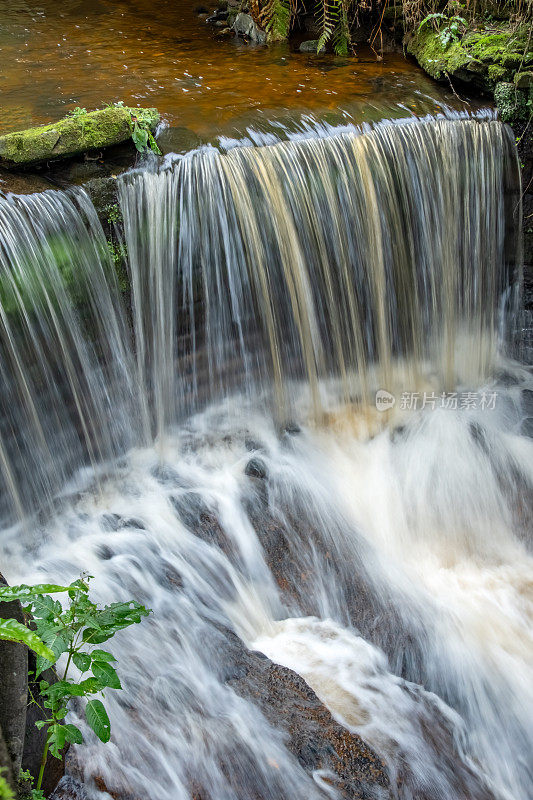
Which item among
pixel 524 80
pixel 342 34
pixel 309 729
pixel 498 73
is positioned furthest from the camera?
pixel 342 34

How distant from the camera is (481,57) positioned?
5.79 m

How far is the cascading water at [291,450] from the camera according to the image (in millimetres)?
3406

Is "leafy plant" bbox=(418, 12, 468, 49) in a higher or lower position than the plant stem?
higher

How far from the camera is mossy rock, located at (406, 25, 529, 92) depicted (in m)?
5.74

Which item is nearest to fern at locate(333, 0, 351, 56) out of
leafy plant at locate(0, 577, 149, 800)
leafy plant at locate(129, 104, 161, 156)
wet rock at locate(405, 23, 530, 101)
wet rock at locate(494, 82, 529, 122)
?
wet rock at locate(405, 23, 530, 101)

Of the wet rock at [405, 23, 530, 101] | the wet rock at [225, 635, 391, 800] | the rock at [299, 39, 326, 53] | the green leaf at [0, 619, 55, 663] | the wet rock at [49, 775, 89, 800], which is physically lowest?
the wet rock at [225, 635, 391, 800]

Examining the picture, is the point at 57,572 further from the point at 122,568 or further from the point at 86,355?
the point at 86,355

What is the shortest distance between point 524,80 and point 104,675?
210 inches

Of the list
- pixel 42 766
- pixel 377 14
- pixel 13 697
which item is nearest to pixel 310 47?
pixel 377 14

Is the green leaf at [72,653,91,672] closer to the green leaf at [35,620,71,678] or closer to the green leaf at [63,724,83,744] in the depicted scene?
the green leaf at [35,620,71,678]

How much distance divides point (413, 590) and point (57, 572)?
6.85 feet

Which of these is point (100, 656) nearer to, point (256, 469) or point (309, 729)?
Result: point (309, 729)

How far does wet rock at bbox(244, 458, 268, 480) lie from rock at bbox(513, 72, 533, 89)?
355cm

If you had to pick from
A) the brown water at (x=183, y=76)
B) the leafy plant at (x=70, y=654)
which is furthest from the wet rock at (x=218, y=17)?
the leafy plant at (x=70, y=654)
